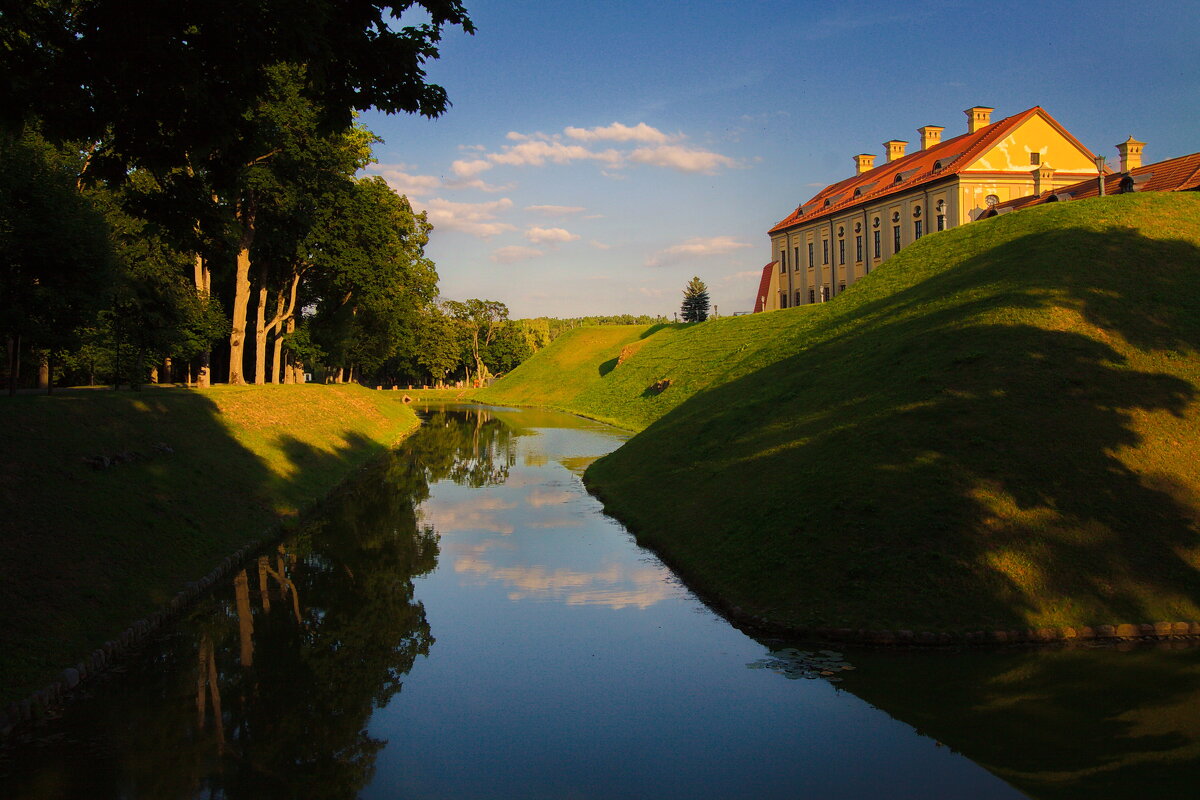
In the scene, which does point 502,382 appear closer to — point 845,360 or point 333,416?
point 333,416

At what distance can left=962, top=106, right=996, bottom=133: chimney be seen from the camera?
74.6 m

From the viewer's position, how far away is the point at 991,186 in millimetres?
64312

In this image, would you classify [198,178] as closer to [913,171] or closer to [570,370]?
[913,171]

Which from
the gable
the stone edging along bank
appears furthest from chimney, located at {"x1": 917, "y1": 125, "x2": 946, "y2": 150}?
the stone edging along bank

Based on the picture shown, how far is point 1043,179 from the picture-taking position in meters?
63.8

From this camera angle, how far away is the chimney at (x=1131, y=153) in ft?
200

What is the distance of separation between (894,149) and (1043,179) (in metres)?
28.0

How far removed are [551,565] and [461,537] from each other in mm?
4892

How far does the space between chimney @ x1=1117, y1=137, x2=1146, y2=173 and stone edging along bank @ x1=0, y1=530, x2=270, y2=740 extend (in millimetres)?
66559

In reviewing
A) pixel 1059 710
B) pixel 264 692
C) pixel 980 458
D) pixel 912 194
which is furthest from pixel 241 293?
pixel 912 194

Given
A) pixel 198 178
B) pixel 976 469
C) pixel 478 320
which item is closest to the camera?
pixel 198 178

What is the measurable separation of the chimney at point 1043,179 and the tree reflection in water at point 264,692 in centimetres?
5895

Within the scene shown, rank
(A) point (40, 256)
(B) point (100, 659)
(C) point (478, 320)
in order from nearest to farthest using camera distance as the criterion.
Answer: (B) point (100, 659), (A) point (40, 256), (C) point (478, 320)

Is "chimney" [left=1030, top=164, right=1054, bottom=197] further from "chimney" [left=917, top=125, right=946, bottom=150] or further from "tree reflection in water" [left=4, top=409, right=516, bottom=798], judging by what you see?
"tree reflection in water" [left=4, top=409, right=516, bottom=798]
